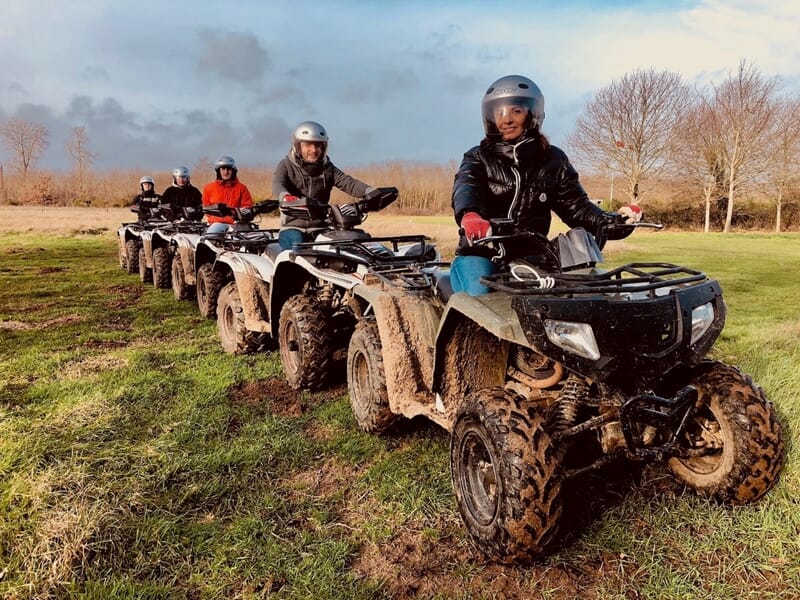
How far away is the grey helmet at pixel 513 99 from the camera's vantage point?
3.48 meters

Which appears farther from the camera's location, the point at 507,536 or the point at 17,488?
the point at 17,488

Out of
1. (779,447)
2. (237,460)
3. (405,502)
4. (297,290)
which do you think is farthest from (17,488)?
(779,447)

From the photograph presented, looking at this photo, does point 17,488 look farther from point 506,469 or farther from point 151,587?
point 506,469

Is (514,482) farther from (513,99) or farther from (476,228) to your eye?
(513,99)

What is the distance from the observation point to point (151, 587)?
107 inches

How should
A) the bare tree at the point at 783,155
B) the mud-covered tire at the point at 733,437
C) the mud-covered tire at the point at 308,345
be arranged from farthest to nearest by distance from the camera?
1. the bare tree at the point at 783,155
2. the mud-covered tire at the point at 308,345
3. the mud-covered tire at the point at 733,437

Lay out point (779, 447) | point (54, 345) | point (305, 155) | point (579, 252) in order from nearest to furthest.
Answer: point (779, 447), point (579, 252), point (305, 155), point (54, 345)

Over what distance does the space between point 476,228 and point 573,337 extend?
0.81 meters

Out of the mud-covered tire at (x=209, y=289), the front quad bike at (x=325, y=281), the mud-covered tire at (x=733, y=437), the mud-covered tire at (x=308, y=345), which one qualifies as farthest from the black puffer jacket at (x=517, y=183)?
the mud-covered tire at (x=209, y=289)

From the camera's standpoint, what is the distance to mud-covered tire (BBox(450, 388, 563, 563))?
2.57m

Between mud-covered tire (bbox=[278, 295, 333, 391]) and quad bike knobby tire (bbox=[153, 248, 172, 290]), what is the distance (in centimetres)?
696

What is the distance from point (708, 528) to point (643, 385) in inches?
32.7

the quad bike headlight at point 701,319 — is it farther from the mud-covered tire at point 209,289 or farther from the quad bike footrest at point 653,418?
the mud-covered tire at point 209,289

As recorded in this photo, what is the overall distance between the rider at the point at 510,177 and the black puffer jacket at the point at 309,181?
2.92 meters
